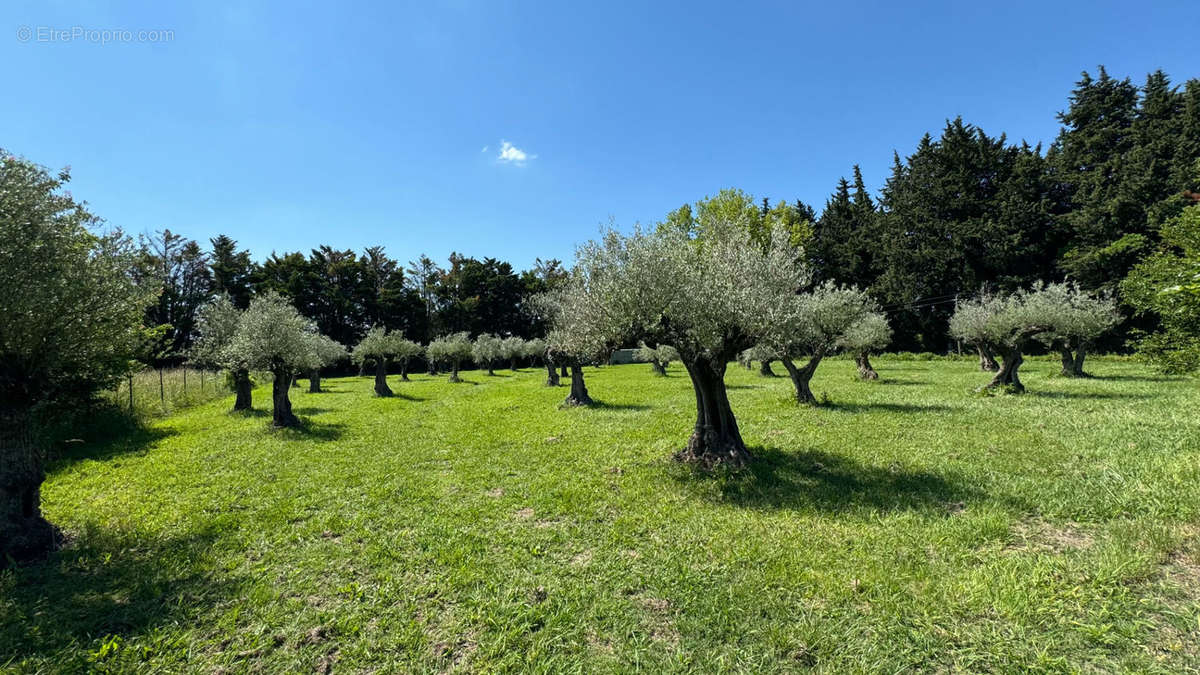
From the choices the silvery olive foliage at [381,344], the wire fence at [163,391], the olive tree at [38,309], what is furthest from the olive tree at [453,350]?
the olive tree at [38,309]

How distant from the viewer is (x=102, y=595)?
5137mm

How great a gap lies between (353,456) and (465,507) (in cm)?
570

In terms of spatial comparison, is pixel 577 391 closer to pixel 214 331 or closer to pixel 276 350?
pixel 276 350

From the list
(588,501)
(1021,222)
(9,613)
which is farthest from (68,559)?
(1021,222)

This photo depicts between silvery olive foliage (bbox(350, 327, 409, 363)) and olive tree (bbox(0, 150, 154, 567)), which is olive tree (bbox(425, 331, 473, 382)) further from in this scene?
olive tree (bbox(0, 150, 154, 567))

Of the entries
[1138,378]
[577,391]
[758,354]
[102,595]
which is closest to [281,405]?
[577,391]

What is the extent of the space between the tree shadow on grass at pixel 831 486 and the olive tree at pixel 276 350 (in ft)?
48.1

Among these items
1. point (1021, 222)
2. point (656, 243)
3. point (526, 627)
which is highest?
point (1021, 222)

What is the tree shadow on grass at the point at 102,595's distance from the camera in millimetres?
4238

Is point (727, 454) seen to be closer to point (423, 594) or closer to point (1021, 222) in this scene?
point (423, 594)

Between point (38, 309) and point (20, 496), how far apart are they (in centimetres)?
276

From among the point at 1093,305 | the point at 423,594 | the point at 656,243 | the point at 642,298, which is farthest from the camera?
the point at 1093,305

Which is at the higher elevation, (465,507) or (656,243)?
(656,243)

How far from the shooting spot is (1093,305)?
81.2ft
